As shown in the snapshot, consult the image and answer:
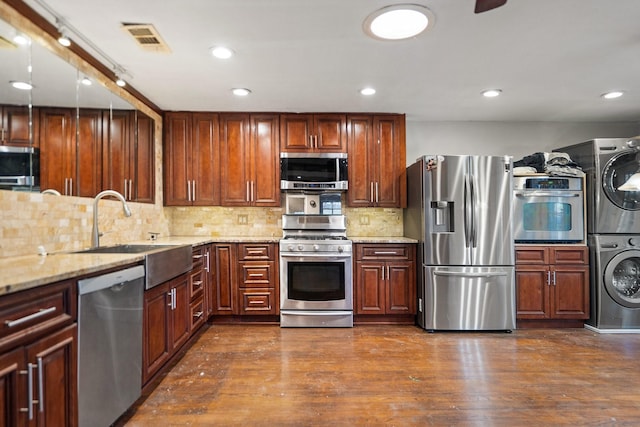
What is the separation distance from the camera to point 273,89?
3.04m

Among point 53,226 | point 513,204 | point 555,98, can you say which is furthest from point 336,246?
point 555,98

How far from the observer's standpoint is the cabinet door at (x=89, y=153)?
2383mm

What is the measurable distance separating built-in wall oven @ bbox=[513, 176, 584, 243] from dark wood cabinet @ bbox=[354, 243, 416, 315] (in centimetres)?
117

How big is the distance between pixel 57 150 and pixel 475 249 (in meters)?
3.53

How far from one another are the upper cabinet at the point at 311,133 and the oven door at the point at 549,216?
6.48 feet

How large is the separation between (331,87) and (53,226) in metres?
2.39

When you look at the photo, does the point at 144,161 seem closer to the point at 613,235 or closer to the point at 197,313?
the point at 197,313

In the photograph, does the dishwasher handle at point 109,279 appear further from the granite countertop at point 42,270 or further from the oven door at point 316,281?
the oven door at point 316,281

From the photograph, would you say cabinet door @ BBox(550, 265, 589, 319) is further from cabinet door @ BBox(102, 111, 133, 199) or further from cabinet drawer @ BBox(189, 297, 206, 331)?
cabinet door @ BBox(102, 111, 133, 199)

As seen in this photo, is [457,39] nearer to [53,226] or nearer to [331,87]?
[331,87]

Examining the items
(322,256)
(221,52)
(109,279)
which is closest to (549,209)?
(322,256)

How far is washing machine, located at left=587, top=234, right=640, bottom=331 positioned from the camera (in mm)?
3246

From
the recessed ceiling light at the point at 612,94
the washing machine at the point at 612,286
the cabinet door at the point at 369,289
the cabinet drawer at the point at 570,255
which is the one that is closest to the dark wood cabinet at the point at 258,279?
the cabinet door at the point at 369,289

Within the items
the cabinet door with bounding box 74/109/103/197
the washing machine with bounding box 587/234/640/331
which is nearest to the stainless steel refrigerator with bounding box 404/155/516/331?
the washing machine with bounding box 587/234/640/331
